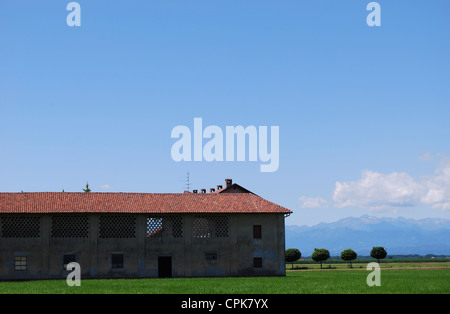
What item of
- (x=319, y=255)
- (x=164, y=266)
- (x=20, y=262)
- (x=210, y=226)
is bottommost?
(x=319, y=255)

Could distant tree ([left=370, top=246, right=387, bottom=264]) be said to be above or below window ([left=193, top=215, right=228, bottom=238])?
below

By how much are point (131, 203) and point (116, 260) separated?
5.04 metres

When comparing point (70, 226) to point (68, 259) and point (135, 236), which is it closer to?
point (68, 259)

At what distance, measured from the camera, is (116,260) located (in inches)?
1903

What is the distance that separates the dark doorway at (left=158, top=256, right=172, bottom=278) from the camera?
48.8 meters

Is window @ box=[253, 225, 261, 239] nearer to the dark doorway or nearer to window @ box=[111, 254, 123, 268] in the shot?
the dark doorway

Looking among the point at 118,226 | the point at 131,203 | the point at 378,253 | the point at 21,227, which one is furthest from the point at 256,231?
the point at 378,253

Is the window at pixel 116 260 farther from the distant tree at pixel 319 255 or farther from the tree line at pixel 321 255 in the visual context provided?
the distant tree at pixel 319 255

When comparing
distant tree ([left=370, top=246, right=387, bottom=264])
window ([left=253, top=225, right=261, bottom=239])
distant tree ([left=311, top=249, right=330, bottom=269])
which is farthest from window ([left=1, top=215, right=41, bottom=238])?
distant tree ([left=370, top=246, right=387, bottom=264])

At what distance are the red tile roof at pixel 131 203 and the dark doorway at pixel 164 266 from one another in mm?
3876

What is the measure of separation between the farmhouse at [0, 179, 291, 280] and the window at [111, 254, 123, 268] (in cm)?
8

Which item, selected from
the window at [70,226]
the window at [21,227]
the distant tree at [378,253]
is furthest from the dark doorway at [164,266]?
the distant tree at [378,253]
